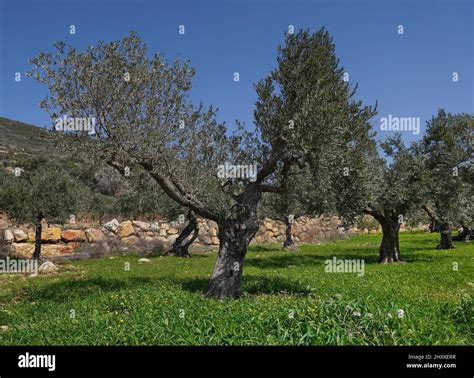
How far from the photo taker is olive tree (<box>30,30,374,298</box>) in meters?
16.2

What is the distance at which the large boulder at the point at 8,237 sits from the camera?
42125 mm

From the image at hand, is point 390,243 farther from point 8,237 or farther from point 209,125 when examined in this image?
point 8,237

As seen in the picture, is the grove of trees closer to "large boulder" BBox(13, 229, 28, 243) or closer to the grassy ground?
the grassy ground

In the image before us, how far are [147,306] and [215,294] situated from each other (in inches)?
151

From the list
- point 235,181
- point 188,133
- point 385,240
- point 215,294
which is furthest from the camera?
point 385,240

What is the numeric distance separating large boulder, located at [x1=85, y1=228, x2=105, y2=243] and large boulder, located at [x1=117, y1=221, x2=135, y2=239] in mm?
2946

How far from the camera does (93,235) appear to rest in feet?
155

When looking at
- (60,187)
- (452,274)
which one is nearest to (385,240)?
(452,274)

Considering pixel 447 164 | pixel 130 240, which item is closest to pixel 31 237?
pixel 130 240

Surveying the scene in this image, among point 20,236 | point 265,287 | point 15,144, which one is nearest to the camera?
point 265,287

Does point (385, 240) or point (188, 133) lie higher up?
point (188, 133)

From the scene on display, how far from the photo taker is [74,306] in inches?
624

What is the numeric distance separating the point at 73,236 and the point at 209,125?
31120 mm
